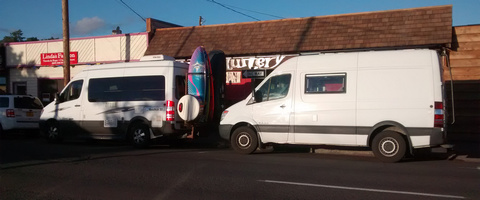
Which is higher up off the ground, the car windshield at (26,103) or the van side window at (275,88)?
the van side window at (275,88)

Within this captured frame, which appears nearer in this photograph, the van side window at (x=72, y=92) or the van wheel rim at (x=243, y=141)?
the van wheel rim at (x=243, y=141)

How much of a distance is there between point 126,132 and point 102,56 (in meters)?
7.91

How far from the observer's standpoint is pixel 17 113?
15.8m

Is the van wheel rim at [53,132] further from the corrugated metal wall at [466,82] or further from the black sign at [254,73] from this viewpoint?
the corrugated metal wall at [466,82]

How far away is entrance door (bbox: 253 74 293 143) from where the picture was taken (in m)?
10.6

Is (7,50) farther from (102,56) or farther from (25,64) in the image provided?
(102,56)

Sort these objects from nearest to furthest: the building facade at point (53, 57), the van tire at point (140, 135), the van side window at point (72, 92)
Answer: the van tire at point (140, 135), the van side window at point (72, 92), the building facade at point (53, 57)

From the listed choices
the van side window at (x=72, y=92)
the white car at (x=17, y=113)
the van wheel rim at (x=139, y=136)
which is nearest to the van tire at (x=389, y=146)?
the van wheel rim at (x=139, y=136)

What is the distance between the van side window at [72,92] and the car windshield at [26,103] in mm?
2821

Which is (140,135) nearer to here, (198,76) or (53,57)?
(198,76)

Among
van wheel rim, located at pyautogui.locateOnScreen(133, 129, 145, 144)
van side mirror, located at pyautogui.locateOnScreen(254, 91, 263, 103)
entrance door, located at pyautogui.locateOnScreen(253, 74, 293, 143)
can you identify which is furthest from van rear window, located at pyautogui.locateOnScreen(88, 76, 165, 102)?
entrance door, located at pyautogui.locateOnScreen(253, 74, 293, 143)

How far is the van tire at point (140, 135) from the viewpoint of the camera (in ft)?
41.7

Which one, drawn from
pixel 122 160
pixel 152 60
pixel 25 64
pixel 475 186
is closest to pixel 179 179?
pixel 122 160

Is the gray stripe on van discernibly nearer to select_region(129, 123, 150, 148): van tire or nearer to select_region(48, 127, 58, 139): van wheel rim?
select_region(129, 123, 150, 148): van tire
